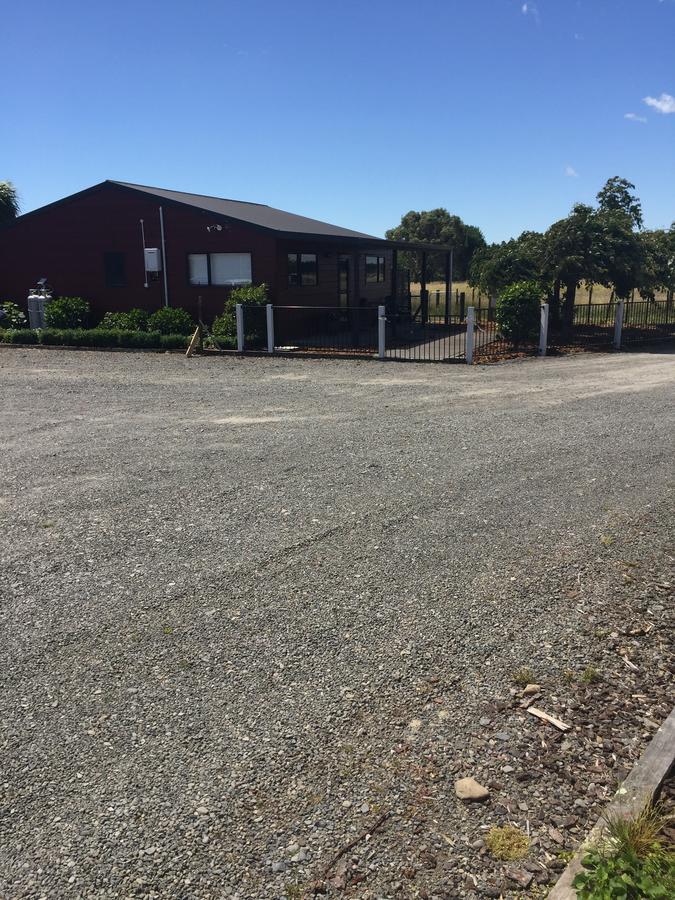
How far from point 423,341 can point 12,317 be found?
13.5 metres

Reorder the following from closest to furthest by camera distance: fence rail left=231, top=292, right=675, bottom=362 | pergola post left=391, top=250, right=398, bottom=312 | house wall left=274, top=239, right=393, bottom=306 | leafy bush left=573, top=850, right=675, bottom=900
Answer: leafy bush left=573, top=850, right=675, bottom=900 → fence rail left=231, top=292, right=675, bottom=362 → house wall left=274, top=239, right=393, bottom=306 → pergola post left=391, top=250, right=398, bottom=312

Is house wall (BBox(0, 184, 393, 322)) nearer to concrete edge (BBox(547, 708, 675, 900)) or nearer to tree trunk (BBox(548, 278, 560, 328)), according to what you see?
tree trunk (BBox(548, 278, 560, 328))

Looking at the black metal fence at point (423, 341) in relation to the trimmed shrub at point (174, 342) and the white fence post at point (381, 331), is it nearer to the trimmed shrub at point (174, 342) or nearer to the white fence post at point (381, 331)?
the white fence post at point (381, 331)

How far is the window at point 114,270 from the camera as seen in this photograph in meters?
24.1

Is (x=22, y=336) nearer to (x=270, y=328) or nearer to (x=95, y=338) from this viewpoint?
(x=95, y=338)

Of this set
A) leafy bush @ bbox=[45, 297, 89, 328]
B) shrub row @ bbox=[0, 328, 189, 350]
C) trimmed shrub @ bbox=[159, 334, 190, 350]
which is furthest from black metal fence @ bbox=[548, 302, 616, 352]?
leafy bush @ bbox=[45, 297, 89, 328]

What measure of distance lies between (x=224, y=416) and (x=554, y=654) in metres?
7.88

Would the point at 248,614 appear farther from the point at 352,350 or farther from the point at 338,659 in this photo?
the point at 352,350

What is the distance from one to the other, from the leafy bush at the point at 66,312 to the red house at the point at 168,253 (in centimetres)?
91

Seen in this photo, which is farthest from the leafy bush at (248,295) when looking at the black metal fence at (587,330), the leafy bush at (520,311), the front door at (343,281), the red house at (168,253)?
the black metal fence at (587,330)

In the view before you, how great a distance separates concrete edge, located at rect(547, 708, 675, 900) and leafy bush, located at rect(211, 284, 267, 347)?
18127 millimetres

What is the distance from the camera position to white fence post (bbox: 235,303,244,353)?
64.0ft

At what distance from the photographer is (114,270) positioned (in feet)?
79.7

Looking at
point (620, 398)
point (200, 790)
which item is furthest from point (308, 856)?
point (620, 398)
